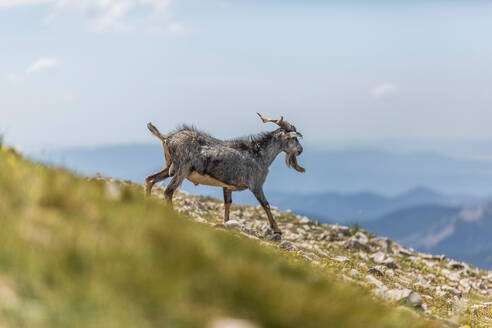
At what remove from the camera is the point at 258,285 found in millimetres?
4793

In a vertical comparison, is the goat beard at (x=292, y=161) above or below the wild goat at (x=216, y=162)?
above

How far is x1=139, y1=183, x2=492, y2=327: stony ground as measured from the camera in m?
11.2

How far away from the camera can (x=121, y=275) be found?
4492 mm

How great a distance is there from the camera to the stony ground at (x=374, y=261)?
11.2 m

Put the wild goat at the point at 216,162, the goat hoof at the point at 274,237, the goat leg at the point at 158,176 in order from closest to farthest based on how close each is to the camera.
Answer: the goat hoof at the point at 274,237 < the wild goat at the point at 216,162 < the goat leg at the point at 158,176

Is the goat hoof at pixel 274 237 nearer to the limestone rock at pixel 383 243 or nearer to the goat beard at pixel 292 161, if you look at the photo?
the goat beard at pixel 292 161

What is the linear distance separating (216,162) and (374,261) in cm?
658

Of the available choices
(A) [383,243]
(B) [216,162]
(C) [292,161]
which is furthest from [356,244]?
(B) [216,162]

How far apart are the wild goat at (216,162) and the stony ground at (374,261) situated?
1095mm

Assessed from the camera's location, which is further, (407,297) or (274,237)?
(274,237)

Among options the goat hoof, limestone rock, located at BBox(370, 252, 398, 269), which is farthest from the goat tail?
limestone rock, located at BBox(370, 252, 398, 269)

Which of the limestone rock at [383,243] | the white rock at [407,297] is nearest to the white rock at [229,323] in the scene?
the white rock at [407,297]

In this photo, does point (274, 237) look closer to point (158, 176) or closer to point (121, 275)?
point (158, 176)

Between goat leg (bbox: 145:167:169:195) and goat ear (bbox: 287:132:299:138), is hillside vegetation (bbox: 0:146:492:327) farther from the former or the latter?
goat ear (bbox: 287:132:299:138)
